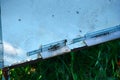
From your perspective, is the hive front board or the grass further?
the grass

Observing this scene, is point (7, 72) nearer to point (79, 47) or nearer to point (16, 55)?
point (16, 55)

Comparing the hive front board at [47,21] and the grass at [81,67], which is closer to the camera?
the hive front board at [47,21]

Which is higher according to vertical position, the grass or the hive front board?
the hive front board

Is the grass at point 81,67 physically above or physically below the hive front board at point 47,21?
below

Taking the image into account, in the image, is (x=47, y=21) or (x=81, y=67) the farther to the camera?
(x=81, y=67)

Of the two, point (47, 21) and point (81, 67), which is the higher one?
point (47, 21)
